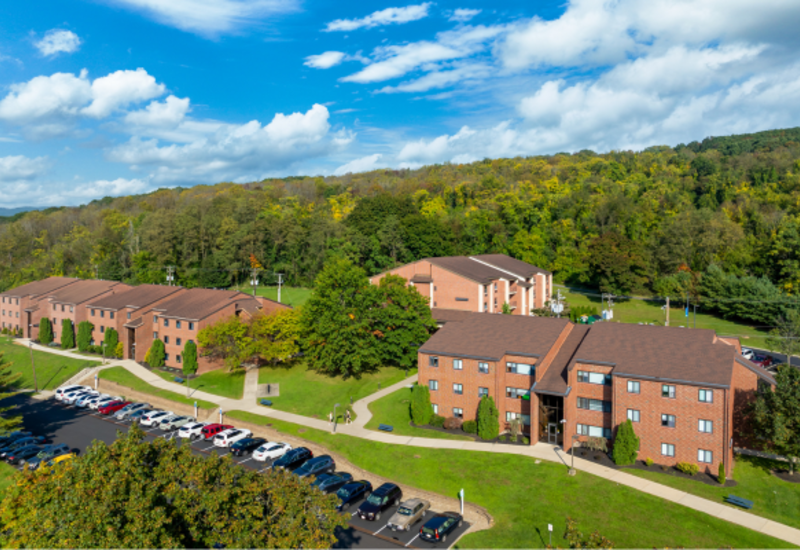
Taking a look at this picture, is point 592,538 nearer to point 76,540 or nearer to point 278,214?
point 76,540

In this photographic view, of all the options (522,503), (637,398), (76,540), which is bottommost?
(522,503)

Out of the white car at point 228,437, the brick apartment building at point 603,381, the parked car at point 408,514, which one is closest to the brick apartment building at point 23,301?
the white car at point 228,437

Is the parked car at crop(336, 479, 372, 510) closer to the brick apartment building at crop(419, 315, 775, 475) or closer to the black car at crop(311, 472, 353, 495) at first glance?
the black car at crop(311, 472, 353, 495)

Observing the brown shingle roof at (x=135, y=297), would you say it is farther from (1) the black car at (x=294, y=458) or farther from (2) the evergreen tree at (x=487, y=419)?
(2) the evergreen tree at (x=487, y=419)

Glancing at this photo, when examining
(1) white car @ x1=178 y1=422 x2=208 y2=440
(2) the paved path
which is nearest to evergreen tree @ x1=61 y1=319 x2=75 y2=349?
(2) the paved path

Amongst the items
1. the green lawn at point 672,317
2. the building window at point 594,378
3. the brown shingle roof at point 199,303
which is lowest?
the green lawn at point 672,317

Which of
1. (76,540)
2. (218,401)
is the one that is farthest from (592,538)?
(218,401)

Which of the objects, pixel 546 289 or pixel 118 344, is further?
pixel 546 289
